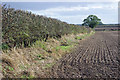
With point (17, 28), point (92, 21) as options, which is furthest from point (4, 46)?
point (92, 21)

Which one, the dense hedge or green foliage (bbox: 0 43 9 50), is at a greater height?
the dense hedge

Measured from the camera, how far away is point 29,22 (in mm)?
8891

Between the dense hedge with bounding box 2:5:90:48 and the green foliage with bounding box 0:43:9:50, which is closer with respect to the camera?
the green foliage with bounding box 0:43:9:50

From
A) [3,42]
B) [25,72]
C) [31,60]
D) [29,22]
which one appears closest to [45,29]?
[29,22]

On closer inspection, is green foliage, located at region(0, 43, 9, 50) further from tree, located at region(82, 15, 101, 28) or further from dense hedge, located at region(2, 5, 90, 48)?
tree, located at region(82, 15, 101, 28)

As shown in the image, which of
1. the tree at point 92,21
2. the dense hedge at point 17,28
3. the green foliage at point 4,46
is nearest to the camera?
the green foliage at point 4,46

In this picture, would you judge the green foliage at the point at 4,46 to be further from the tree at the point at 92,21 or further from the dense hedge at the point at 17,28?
the tree at the point at 92,21

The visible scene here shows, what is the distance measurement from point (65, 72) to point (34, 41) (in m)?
4.22

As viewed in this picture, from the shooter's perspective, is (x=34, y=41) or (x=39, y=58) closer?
(x=39, y=58)

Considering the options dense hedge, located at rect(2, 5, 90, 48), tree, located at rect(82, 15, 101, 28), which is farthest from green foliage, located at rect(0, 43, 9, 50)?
tree, located at rect(82, 15, 101, 28)

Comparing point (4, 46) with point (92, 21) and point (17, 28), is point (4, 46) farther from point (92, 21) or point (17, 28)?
point (92, 21)

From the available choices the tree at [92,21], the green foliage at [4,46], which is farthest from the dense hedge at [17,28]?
the tree at [92,21]

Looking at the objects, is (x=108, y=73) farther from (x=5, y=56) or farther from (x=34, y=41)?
(x=34, y=41)

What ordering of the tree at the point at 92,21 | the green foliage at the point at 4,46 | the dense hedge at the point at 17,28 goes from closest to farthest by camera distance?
1. the green foliage at the point at 4,46
2. the dense hedge at the point at 17,28
3. the tree at the point at 92,21
